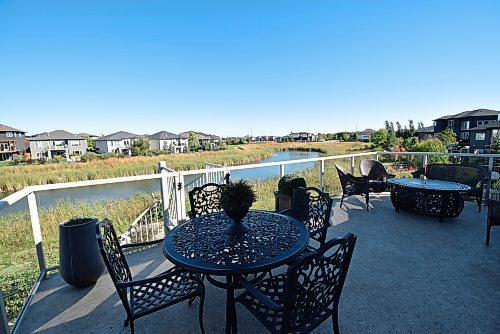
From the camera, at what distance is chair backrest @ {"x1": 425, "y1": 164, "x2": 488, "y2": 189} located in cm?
414

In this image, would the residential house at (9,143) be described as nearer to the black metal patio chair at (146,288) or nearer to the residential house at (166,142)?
the residential house at (166,142)

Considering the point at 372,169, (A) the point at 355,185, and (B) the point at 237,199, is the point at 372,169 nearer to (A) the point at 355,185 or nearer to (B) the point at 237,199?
(A) the point at 355,185

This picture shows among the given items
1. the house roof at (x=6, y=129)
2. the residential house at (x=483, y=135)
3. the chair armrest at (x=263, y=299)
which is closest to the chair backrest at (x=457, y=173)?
the chair armrest at (x=263, y=299)

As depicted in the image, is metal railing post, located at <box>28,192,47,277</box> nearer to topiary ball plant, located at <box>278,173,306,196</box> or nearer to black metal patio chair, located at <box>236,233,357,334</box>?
black metal patio chair, located at <box>236,233,357,334</box>

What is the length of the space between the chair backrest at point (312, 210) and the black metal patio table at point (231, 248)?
1.36 feet

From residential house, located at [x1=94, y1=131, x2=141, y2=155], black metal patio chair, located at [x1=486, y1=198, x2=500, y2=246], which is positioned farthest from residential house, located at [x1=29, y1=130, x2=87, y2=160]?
black metal patio chair, located at [x1=486, y1=198, x2=500, y2=246]

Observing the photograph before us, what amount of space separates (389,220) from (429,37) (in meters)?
6.61

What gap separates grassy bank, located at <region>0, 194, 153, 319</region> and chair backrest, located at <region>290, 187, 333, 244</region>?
8.92 ft

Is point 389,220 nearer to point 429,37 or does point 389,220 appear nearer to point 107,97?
point 429,37

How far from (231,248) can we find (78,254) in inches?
63.0

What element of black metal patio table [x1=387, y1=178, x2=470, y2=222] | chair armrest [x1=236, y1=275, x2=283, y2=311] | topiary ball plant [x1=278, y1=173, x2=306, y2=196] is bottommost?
black metal patio table [x1=387, y1=178, x2=470, y2=222]

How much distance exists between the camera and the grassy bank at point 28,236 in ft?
7.70

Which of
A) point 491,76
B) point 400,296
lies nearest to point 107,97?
point 400,296

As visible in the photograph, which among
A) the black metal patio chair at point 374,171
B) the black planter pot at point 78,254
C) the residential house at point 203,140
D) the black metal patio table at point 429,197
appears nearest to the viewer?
the black planter pot at point 78,254
